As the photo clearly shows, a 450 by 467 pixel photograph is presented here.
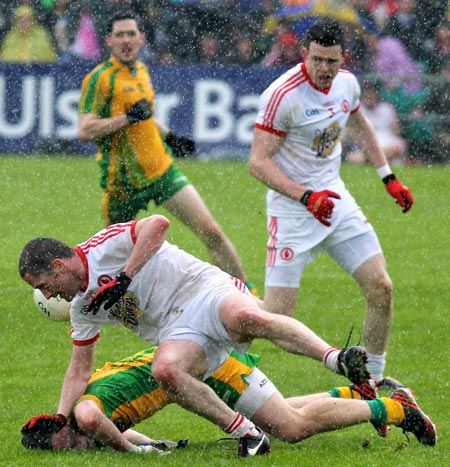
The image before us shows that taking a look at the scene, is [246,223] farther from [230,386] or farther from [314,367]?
[230,386]

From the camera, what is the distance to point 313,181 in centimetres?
844

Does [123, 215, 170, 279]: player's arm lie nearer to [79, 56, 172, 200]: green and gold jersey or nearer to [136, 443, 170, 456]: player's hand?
[136, 443, 170, 456]: player's hand

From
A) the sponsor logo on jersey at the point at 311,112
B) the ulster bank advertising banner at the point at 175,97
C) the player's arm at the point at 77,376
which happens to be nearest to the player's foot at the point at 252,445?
the player's arm at the point at 77,376

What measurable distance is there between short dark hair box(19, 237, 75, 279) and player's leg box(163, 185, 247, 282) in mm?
3460

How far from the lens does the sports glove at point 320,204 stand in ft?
→ 25.9

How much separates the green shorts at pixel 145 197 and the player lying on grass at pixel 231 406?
3.08 meters

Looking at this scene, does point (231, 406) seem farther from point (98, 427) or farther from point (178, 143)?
point (178, 143)

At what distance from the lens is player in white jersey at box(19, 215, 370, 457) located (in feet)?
21.7

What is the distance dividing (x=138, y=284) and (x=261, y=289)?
15.7 ft

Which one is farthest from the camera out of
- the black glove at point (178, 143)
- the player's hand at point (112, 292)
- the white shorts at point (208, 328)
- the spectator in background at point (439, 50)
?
the spectator in background at point (439, 50)

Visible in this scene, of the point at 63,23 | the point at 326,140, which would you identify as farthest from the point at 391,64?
the point at 326,140

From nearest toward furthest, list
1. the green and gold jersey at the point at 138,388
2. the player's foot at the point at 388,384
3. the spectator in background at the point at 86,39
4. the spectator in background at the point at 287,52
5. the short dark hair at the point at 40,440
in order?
the short dark hair at the point at 40,440
the green and gold jersey at the point at 138,388
the player's foot at the point at 388,384
the spectator in background at the point at 287,52
the spectator in background at the point at 86,39

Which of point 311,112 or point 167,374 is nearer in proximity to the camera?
point 167,374

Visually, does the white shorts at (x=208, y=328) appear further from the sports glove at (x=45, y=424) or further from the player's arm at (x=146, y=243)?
the sports glove at (x=45, y=424)
